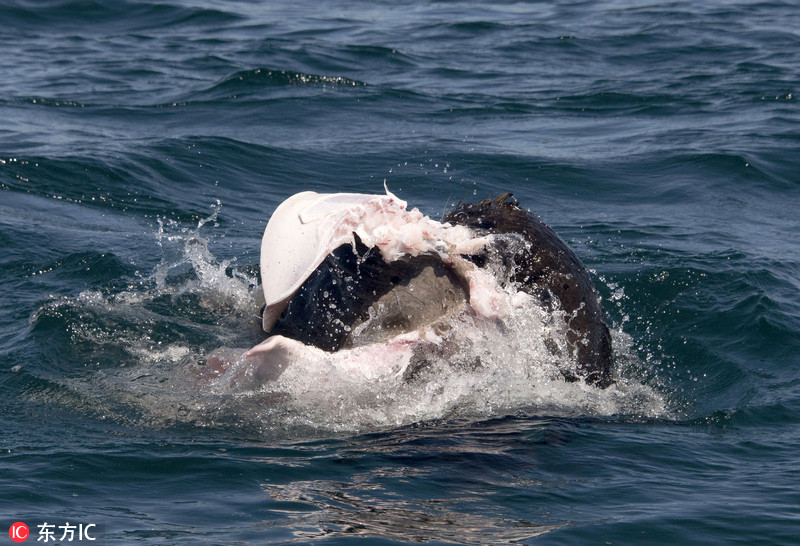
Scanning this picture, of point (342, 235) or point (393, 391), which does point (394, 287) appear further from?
point (393, 391)

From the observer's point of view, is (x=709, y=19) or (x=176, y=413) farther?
(x=709, y=19)

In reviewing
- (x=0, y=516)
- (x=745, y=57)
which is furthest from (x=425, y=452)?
(x=745, y=57)

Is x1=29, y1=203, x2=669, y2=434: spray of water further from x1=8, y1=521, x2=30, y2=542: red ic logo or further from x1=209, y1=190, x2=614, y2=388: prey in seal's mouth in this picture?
x1=8, y1=521, x2=30, y2=542: red ic logo

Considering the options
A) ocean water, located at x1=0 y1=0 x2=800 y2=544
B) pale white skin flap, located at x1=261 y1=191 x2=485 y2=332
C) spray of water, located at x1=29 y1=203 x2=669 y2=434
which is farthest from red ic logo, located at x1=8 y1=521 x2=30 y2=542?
pale white skin flap, located at x1=261 y1=191 x2=485 y2=332

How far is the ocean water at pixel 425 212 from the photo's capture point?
440cm

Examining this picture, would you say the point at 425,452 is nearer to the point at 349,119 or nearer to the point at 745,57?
the point at 349,119

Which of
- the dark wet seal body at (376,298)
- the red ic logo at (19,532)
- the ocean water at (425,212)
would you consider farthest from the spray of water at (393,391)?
the red ic logo at (19,532)

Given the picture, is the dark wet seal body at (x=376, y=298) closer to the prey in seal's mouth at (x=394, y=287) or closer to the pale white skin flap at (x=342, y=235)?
the prey in seal's mouth at (x=394, y=287)

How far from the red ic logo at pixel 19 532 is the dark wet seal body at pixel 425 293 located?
156cm

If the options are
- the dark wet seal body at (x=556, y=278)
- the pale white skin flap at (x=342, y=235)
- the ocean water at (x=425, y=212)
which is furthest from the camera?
the dark wet seal body at (x=556, y=278)

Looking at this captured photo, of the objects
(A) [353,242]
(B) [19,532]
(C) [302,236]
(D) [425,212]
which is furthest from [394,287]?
(D) [425,212]

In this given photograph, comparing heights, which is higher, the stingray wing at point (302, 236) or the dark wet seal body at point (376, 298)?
the stingray wing at point (302, 236)

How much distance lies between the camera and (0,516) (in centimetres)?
425

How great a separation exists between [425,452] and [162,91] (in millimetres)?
11082
